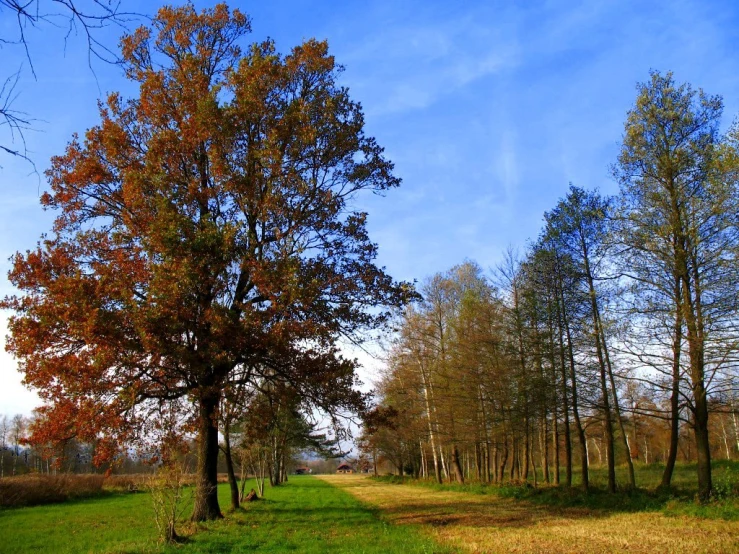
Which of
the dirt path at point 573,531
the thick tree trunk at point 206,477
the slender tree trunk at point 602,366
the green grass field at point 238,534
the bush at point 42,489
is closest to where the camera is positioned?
the dirt path at point 573,531

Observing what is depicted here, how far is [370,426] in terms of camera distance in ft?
47.2

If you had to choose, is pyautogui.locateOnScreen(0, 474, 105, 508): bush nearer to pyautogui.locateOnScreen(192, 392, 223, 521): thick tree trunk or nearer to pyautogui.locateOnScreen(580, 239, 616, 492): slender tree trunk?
pyautogui.locateOnScreen(192, 392, 223, 521): thick tree trunk

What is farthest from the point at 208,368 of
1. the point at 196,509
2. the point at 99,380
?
the point at 196,509

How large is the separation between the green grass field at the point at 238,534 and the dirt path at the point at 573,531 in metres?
1.04

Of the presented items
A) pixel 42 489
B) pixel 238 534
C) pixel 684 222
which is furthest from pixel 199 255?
pixel 42 489

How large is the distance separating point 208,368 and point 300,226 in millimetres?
4519

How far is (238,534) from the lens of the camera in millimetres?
12789

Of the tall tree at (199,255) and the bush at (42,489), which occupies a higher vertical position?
the tall tree at (199,255)

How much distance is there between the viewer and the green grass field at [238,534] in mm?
10562

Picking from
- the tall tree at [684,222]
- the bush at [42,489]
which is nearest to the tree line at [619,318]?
the tall tree at [684,222]

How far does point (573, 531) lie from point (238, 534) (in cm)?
806

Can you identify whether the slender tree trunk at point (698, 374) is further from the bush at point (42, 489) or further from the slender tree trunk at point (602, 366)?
the bush at point (42, 489)

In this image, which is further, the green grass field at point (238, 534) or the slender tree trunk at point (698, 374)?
the slender tree trunk at point (698, 374)

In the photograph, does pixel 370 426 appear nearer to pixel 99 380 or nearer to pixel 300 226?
pixel 300 226
